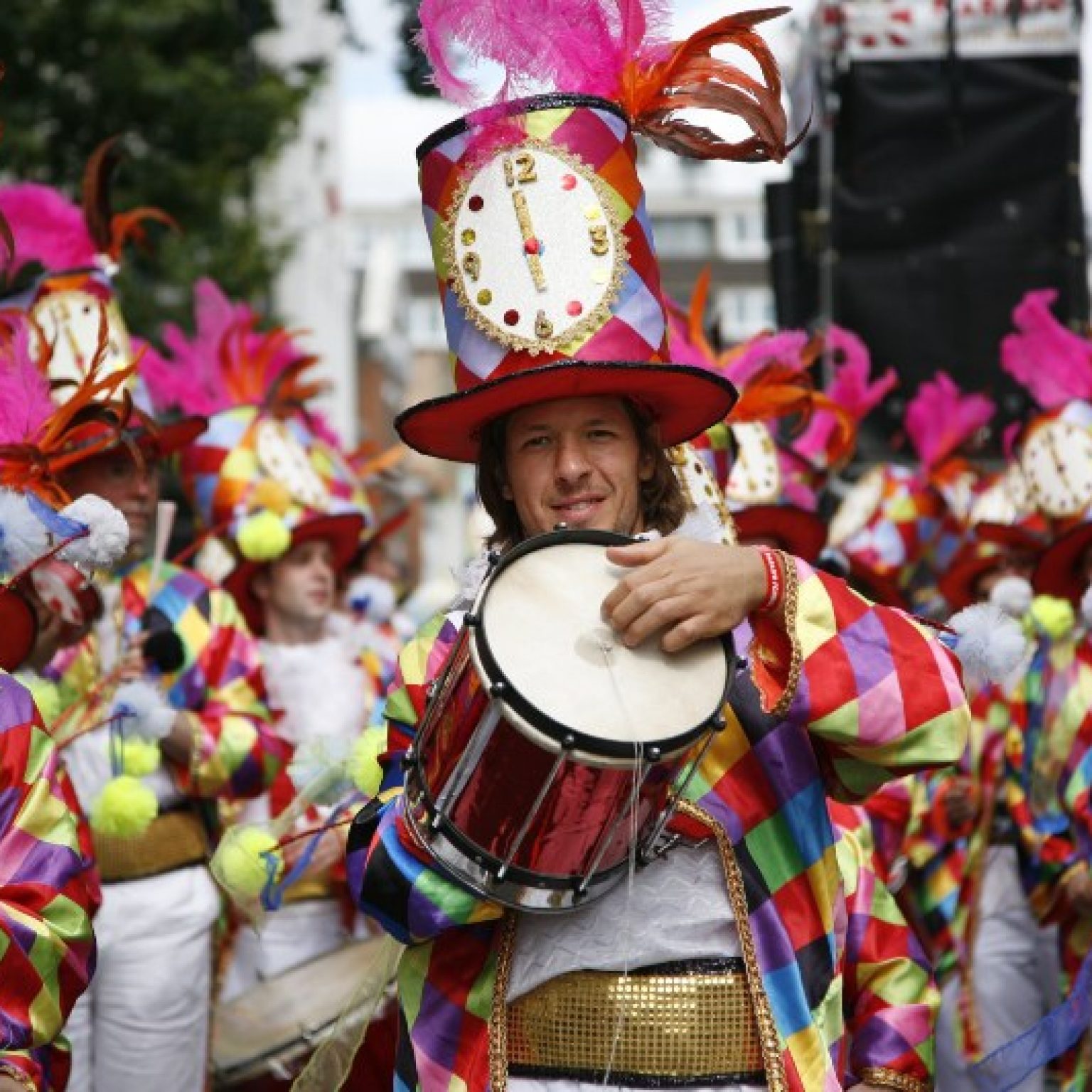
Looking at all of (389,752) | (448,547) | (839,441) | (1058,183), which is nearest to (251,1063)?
(389,752)

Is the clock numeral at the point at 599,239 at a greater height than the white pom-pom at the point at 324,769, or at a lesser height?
greater

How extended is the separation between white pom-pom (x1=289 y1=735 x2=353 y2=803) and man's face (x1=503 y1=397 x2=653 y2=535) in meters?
1.48

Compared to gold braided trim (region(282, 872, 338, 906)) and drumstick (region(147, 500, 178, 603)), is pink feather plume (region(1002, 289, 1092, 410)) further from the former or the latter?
drumstick (region(147, 500, 178, 603))

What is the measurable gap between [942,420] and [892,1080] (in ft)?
20.5

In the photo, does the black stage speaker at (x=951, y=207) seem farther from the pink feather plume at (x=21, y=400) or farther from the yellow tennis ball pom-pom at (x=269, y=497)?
the pink feather plume at (x=21, y=400)

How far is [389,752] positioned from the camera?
3.20 m

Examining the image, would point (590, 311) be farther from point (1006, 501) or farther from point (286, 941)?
point (1006, 501)

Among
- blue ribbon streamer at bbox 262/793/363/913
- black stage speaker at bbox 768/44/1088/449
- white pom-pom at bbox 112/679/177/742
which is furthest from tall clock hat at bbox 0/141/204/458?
black stage speaker at bbox 768/44/1088/449

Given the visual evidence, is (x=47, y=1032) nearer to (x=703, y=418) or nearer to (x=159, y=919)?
(x=703, y=418)

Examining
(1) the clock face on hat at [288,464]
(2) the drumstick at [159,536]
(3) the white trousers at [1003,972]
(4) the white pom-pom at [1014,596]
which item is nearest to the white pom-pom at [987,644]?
(4) the white pom-pom at [1014,596]

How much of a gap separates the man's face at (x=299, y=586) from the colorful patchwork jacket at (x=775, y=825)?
422 cm

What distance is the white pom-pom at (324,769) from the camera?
180 inches

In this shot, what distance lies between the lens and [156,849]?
559 cm

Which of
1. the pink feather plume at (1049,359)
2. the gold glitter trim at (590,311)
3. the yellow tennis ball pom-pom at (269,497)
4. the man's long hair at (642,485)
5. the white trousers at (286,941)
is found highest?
the gold glitter trim at (590,311)
